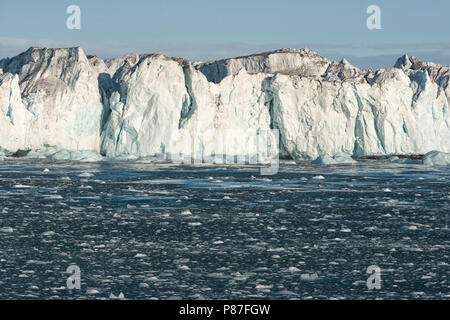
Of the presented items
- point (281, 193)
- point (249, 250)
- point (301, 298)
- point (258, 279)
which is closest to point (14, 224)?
point (249, 250)

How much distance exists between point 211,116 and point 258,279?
36.2 meters

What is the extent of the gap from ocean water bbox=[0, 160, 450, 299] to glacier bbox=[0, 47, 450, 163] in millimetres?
20248

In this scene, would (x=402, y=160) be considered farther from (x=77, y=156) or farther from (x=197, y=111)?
(x=77, y=156)

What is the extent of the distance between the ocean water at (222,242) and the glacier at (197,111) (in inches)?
797

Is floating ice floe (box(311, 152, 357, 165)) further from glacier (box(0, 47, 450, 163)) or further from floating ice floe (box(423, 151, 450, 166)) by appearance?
floating ice floe (box(423, 151, 450, 166))

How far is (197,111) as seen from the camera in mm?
43406

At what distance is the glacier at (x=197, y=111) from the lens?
139 feet

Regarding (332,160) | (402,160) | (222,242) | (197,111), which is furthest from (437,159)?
(222,242)

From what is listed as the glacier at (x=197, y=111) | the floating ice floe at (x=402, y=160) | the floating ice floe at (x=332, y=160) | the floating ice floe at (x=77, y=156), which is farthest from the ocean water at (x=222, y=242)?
the floating ice floe at (x=402, y=160)

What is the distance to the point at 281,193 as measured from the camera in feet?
69.8

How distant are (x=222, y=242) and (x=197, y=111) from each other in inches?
1268

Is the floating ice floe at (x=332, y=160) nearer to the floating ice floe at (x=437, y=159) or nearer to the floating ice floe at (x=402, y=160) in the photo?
the floating ice floe at (x=402, y=160)

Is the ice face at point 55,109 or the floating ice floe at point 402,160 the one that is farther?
the floating ice floe at point 402,160

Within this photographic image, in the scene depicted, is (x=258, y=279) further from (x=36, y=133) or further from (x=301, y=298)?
(x=36, y=133)
